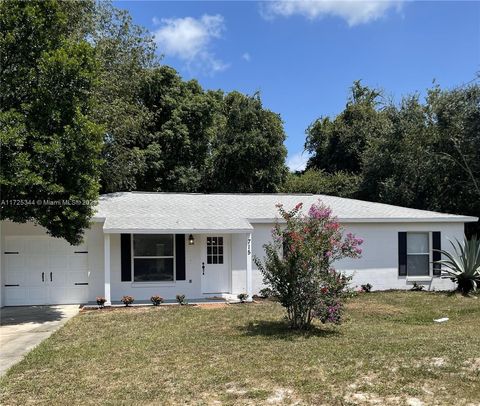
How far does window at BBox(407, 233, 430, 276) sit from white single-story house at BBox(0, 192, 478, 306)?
4cm

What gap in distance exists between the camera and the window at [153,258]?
583 inches

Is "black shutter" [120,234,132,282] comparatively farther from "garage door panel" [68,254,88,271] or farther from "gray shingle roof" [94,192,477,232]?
"garage door panel" [68,254,88,271]

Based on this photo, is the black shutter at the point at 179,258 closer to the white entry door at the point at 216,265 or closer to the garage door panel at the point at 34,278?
the white entry door at the point at 216,265

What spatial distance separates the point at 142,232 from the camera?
45.5 ft

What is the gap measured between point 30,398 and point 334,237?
6076 mm

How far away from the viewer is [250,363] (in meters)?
7.12

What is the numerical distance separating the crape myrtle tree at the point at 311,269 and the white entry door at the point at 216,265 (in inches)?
233

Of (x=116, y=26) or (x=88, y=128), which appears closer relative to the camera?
(x=88, y=128)

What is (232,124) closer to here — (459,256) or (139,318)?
(459,256)

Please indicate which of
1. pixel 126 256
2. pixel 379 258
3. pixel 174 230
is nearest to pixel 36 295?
pixel 126 256

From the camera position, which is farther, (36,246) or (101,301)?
(36,246)

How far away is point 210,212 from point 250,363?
9669 millimetres

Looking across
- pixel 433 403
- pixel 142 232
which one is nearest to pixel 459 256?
pixel 142 232

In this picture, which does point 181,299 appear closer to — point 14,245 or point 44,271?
point 44,271
